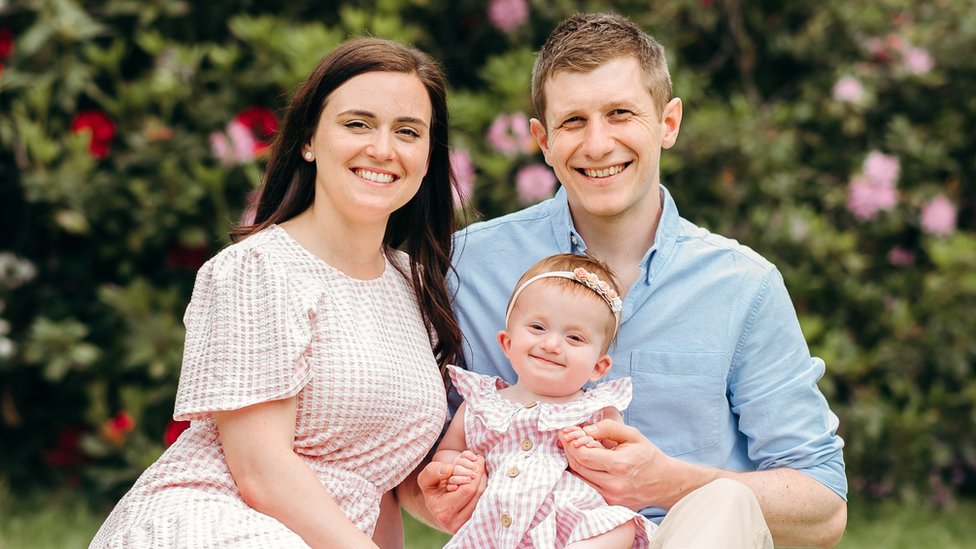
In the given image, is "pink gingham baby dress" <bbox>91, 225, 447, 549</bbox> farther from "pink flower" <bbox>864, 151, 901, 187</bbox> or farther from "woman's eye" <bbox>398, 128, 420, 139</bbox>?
"pink flower" <bbox>864, 151, 901, 187</bbox>

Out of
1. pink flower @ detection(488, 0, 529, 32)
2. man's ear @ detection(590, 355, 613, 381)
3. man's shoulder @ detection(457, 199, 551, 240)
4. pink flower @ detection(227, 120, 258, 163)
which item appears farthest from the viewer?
pink flower @ detection(488, 0, 529, 32)

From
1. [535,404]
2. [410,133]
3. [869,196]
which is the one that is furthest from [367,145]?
[869,196]

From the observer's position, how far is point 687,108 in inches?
210

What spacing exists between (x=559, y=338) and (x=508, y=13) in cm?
257

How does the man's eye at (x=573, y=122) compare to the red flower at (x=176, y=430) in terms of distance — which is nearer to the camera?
the man's eye at (x=573, y=122)

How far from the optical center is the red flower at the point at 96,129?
4.89 metres

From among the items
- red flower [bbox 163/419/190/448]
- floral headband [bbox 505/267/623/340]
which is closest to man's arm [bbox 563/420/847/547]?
floral headband [bbox 505/267/623/340]

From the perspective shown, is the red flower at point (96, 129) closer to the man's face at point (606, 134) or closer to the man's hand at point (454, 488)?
the man's face at point (606, 134)

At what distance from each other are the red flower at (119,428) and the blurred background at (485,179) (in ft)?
0.03

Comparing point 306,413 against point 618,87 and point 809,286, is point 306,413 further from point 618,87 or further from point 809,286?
point 809,286

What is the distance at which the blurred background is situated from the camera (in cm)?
490

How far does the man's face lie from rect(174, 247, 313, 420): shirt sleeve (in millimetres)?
813

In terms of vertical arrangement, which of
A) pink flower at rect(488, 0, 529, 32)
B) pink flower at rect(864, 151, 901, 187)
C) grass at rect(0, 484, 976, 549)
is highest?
pink flower at rect(488, 0, 529, 32)

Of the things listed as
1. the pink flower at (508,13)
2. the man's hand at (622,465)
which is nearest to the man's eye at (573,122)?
the man's hand at (622,465)
